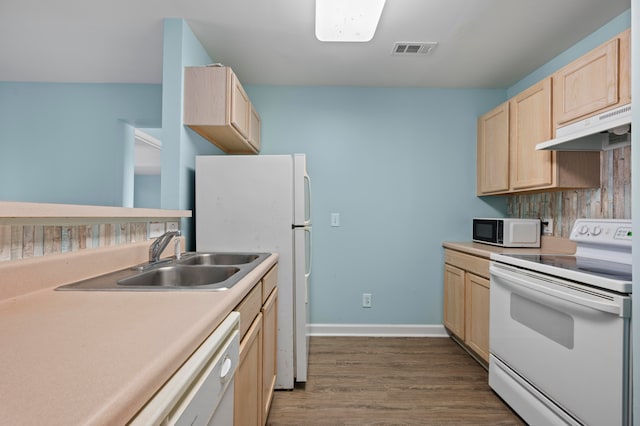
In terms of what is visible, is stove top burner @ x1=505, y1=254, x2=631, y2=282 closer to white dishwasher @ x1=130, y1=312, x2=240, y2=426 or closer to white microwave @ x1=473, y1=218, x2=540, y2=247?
white microwave @ x1=473, y1=218, x2=540, y2=247

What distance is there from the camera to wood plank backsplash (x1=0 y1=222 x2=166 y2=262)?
91 centimetres

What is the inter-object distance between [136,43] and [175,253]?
1713mm

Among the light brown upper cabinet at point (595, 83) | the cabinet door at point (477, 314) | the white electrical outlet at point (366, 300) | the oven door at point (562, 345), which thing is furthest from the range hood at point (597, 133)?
the white electrical outlet at point (366, 300)

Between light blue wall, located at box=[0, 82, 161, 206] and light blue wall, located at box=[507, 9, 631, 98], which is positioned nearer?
light blue wall, located at box=[507, 9, 631, 98]

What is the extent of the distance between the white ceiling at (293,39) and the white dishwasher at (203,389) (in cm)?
185

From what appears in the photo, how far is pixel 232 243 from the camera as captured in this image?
199 cm

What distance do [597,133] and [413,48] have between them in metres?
1.28

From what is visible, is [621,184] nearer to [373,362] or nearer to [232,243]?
[373,362]

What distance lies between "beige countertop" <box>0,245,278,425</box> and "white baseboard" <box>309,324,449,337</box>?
2.10 m

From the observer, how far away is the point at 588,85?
68.6 inches

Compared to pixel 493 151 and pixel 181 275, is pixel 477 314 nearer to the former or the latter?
pixel 493 151

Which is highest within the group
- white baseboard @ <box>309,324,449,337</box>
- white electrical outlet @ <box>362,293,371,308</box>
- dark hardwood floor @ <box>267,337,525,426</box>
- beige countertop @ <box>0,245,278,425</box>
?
beige countertop @ <box>0,245,278,425</box>

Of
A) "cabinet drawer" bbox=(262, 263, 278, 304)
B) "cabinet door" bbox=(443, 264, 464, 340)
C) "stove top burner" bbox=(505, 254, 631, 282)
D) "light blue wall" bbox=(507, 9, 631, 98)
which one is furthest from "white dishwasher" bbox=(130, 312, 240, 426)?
"light blue wall" bbox=(507, 9, 631, 98)

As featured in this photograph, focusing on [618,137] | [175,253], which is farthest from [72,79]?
[618,137]
